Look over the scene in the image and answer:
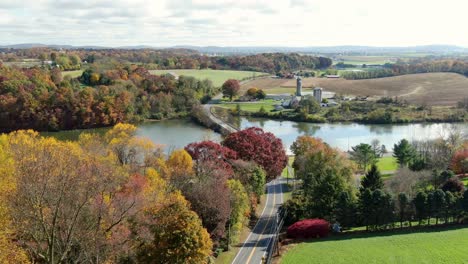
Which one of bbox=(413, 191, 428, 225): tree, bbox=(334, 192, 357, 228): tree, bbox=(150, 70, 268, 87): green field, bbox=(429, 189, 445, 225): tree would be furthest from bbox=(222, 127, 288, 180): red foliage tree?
bbox=(150, 70, 268, 87): green field

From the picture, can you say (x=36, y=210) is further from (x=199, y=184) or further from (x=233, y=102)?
(x=233, y=102)

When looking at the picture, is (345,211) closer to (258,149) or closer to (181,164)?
(258,149)

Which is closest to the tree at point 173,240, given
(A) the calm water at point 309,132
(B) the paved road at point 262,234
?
(B) the paved road at point 262,234

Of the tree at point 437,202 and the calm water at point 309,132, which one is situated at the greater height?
the tree at point 437,202

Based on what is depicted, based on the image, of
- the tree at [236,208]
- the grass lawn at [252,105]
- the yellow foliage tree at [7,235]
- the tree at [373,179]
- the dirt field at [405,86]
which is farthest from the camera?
the dirt field at [405,86]

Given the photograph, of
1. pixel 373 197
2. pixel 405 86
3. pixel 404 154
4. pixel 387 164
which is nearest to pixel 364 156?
pixel 404 154

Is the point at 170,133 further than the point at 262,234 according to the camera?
Yes

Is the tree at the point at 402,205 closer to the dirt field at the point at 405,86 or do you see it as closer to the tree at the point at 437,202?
the tree at the point at 437,202
